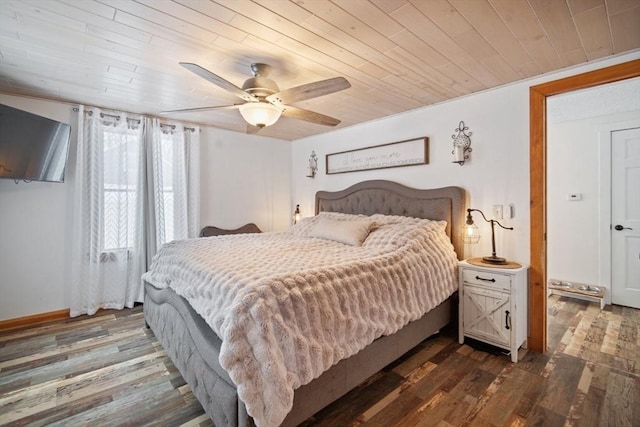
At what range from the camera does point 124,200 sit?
3.51m

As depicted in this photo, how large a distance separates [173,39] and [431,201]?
272 cm

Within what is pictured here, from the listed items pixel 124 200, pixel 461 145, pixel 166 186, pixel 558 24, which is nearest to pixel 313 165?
pixel 166 186

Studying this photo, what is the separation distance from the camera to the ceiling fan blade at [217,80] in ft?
5.85

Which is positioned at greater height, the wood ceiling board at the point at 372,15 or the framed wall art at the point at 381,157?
the wood ceiling board at the point at 372,15

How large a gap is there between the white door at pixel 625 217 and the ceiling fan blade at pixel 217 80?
13.7ft

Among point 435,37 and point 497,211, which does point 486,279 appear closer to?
point 497,211

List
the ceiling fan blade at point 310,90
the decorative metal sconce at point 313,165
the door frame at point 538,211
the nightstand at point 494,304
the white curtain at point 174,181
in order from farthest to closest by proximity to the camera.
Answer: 1. the decorative metal sconce at point 313,165
2. the white curtain at point 174,181
3. the door frame at point 538,211
4. the nightstand at point 494,304
5. the ceiling fan blade at point 310,90

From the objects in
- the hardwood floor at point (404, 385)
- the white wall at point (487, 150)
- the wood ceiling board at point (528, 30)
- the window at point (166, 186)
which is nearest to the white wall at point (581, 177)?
the hardwood floor at point (404, 385)

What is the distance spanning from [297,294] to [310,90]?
1.36 metres

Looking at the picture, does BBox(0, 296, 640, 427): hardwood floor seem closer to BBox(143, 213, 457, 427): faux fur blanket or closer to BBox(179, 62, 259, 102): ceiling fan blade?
BBox(143, 213, 457, 427): faux fur blanket

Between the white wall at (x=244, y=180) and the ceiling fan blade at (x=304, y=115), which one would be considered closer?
the ceiling fan blade at (x=304, y=115)

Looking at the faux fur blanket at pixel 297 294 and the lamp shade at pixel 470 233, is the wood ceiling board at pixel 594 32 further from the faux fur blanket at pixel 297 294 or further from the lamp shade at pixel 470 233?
the faux fur blanket at pixel 297 294

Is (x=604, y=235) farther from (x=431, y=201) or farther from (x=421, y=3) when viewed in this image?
(x=421, y=3)

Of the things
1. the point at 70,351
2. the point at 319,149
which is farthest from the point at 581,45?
the point at 70,351
